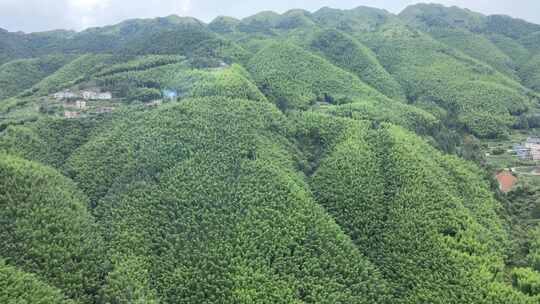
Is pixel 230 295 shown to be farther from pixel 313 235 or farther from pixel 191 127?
pixel 191 127

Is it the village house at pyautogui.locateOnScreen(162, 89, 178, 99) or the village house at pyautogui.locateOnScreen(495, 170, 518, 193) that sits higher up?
the village house at pyautogui.locateOnScreen(162, 89, 178, 99)

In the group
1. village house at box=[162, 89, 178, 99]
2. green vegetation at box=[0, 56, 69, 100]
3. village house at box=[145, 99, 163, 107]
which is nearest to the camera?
village house at box=[145, 99, 163, 107]

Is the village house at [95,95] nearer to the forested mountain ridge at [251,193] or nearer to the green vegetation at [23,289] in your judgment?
the forested mountain ridge at [251,193]

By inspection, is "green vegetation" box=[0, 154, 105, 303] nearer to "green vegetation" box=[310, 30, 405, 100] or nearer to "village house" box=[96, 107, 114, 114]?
"village house" box=[96, 107, 114, 114]

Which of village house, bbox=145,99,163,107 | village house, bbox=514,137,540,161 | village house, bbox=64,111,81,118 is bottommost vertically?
village house, bbox=514,137,540,161

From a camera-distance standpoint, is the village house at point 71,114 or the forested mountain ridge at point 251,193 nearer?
the forested mountain ridge at point 251,193

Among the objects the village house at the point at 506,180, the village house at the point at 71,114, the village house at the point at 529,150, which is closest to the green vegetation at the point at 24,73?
the village house at the point at 71,114

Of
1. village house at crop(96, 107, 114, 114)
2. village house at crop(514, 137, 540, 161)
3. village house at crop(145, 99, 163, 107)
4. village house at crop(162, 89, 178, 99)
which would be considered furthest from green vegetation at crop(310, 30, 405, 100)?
village house at crop(96, 107, 114, 114)
